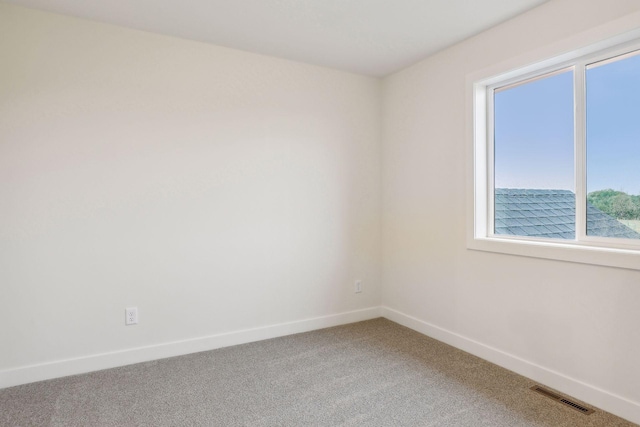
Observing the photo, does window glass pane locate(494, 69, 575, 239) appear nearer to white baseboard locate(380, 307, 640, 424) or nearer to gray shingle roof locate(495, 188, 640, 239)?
gray shingle roof locate(495, 188, 640, 239)

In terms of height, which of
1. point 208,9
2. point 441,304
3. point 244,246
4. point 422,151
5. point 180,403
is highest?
point 208,9

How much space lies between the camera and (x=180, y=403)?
7.20 ft

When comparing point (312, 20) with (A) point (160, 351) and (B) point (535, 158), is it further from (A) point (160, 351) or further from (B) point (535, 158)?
Result: (A) point (160, 351)

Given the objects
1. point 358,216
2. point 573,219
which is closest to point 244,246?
point 358,216

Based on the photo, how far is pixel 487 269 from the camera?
9.05 ft

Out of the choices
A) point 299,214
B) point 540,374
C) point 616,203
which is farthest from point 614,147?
point 299,214

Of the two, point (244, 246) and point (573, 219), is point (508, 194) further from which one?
point (244, 246)

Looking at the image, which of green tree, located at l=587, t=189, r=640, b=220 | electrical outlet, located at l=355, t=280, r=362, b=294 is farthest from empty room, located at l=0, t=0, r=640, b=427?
electrical outlet, located at l=355, t=280, r=362, b=294

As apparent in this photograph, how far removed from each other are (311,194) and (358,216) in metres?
0.58

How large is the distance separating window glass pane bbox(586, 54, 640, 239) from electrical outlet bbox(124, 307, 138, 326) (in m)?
3.13

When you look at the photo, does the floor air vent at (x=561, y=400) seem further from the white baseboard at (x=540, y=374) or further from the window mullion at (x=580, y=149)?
the window mullion at (x=580, y=149)

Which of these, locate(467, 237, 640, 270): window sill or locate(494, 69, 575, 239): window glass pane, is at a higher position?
locate(494, 69, 575, 239): window glass pane

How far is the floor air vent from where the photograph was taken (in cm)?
209

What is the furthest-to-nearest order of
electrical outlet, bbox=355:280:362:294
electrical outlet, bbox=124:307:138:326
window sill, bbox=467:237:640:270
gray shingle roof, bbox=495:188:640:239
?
electrical outlet, bbox=355:280:362:294 → electrical outlet, bbox=124:307:138:326 → gray shingle roof, bbox=495:188:640:239 → window sill, bbox=467:237:640:270
